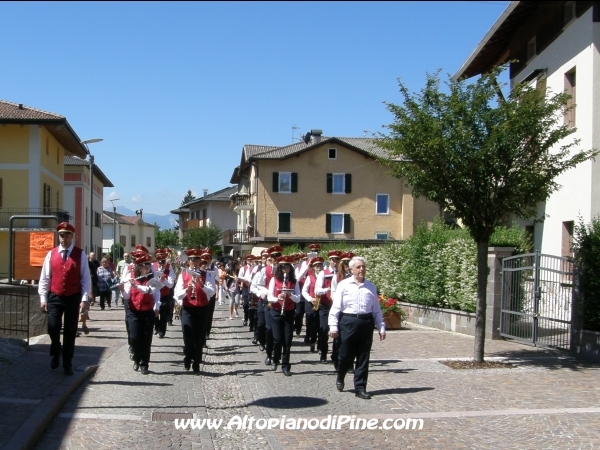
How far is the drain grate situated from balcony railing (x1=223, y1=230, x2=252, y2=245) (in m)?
52.9

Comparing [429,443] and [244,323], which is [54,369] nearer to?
[429,443]

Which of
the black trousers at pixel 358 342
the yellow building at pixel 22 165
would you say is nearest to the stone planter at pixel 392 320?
the black trousers at pixel 358 342

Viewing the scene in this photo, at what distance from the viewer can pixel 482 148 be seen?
11992 mm

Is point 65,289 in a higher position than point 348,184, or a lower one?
lower

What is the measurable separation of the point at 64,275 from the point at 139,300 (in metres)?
1.28

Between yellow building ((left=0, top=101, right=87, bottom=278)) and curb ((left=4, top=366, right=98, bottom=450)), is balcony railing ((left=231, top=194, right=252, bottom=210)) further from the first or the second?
curb ((left=4, top=366, right=98, bottom=450))

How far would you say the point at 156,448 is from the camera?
7.16 metres

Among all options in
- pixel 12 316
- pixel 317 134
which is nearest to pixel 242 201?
pixel 317 134

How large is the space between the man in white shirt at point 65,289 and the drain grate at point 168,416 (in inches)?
95.0

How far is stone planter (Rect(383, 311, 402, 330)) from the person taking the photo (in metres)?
19.0

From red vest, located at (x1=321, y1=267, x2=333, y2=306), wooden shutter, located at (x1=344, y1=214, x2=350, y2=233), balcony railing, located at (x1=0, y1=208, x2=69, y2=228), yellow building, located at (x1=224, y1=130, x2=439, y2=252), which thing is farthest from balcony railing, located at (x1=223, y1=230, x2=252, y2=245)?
red vest, located at (x1=321, y1=267, x2=333, y2=306)

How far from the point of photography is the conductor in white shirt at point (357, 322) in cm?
978

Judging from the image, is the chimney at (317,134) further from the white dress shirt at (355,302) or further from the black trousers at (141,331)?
the white dress shirt at (355,302)

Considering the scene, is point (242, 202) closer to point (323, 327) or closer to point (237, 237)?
point (237, 237)
